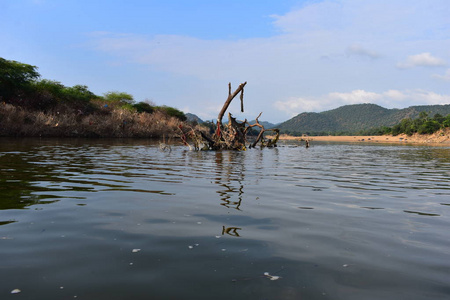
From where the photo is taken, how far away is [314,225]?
193 inches

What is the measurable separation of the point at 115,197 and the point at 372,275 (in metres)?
5.23

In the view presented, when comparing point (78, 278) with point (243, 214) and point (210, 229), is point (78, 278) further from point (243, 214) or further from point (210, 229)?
point (243, 214)

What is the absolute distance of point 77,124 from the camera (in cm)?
4644

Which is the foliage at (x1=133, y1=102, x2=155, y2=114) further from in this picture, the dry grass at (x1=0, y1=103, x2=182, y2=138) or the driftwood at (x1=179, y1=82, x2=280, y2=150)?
the driftwood at (x1=179, y1=82, x2=280, y2=150)

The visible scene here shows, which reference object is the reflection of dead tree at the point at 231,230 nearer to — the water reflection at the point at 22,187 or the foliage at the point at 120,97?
the water reflection at the point at 22,187

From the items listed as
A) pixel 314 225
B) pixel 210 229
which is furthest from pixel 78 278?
pixel 314 225

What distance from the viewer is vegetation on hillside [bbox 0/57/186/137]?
4097 cm

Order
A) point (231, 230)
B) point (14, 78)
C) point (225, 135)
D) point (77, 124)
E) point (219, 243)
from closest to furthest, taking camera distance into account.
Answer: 1. point (219, 243)
2. point (231, 230)
3. point (225, 135)
4. point (77, 124)
5. point (14, 78)

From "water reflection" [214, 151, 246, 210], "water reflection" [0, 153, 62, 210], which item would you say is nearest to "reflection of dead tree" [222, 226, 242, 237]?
"water reflection" [214, 151, 246, 210]

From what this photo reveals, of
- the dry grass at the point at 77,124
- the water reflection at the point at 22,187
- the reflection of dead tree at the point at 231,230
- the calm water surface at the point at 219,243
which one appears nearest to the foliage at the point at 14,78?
the dry grass at the point at 77,124

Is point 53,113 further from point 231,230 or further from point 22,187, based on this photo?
point 231,230

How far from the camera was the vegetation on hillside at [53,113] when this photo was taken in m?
41.0

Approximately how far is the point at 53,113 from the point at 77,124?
4.30m

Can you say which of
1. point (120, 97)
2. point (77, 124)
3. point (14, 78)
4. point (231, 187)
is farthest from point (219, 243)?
point (120, 97)
